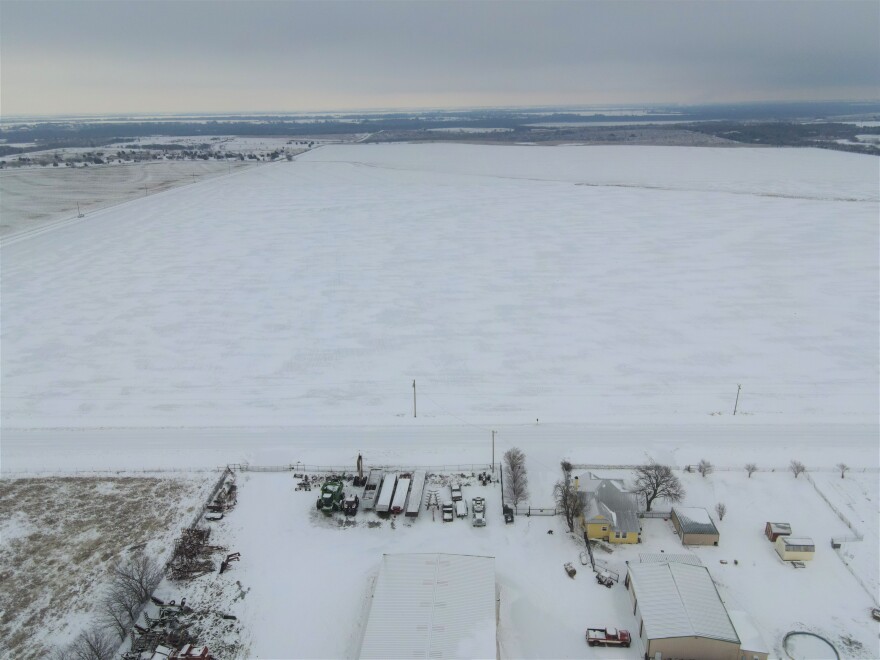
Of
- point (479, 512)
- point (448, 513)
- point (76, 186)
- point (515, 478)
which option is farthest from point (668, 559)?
point (76, 186)

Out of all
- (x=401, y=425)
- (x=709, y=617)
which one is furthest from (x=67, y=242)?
(x=709, y=617)

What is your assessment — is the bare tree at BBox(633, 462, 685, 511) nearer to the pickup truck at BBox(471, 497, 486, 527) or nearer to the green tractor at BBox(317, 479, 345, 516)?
the pickup truck at BBox(471, 497, 486, 527)

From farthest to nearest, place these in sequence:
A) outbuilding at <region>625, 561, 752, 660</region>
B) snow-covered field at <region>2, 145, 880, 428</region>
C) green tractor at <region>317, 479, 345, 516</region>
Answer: snow-covered field at <region>2, 145, 880, 428</region>, green tractor at <region>317, 479, 345, 516</region>, outbuilding at <region>625, 561, 752, 660</region>

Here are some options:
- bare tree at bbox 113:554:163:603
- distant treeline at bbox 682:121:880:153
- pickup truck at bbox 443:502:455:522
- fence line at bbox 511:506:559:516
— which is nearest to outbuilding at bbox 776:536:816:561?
fence line at bbox 511:506:559:516

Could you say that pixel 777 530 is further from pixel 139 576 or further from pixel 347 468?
pixel 139 576

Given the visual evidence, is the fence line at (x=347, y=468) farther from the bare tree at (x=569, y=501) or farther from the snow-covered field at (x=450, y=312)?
the snow-covered field at (x=450, y=312)

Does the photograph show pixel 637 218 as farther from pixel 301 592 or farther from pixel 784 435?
pixel 301 592
